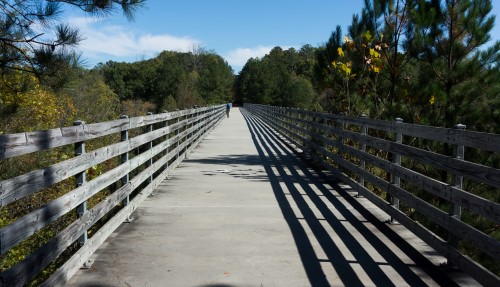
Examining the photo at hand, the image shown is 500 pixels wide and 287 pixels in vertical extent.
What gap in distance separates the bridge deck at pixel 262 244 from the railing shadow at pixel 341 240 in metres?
0.01

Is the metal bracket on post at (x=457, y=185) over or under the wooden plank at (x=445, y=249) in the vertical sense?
over

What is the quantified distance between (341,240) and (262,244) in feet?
2.93

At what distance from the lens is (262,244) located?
5.43m

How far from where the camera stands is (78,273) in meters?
4.48

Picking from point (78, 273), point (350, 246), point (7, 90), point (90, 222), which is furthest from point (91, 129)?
point (7, 90)

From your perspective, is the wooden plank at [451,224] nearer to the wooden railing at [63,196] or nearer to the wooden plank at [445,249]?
the wooden plank at [445,249]

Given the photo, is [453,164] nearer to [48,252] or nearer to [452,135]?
[452,135]

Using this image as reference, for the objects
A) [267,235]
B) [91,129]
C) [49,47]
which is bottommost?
[267,235]

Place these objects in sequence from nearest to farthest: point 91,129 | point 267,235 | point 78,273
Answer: point 78,273 < point 91,129 < point 267,235

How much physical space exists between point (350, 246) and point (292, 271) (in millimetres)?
1036

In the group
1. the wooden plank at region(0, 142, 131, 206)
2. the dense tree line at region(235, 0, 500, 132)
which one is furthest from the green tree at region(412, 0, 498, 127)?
the wooden plank at region(0, 142, 131, 206)

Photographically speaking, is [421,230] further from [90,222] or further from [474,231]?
[90,222]

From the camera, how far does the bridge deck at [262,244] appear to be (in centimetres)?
441

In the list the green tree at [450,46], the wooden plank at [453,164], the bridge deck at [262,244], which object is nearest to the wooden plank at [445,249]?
the bridge deck at [262,244]
